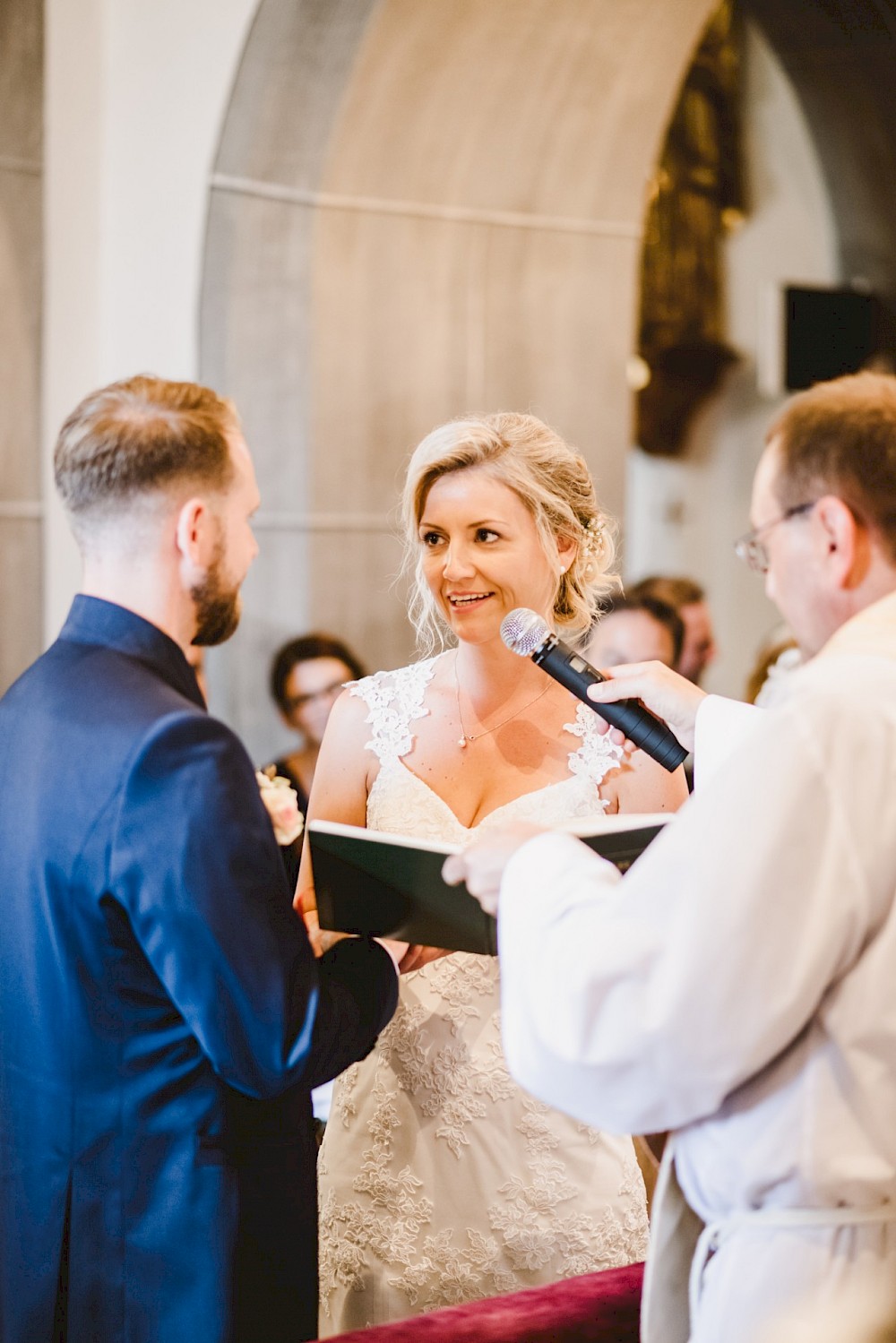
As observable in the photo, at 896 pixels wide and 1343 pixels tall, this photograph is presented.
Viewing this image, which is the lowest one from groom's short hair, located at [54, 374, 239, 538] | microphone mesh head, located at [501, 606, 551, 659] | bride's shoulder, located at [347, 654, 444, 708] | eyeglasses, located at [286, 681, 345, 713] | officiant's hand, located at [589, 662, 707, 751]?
eyeglasses, located at [286, 681, 345, 713]

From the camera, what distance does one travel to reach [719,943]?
1.49m

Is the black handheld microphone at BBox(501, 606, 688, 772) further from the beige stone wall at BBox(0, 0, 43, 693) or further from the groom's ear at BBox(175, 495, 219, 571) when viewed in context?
the beige stone wall at BBox(0, 0, 43, 693)

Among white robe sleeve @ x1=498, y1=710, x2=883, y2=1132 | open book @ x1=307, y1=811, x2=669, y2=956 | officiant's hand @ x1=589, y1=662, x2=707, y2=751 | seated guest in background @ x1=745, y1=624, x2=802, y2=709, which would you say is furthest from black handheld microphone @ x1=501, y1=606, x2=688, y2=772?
seated guest in background @ x1=745, y1=624, x2=802, y2=709

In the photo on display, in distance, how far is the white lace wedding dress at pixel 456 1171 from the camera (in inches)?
104

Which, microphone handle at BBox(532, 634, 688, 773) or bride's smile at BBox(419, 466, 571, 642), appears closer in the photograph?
microphone handle at BBox(532, 634, 688, 773)

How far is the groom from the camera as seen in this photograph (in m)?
1.90

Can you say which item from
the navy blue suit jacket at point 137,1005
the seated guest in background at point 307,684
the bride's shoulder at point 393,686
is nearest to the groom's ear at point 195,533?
the navy blue suit jacket at point 137,1005

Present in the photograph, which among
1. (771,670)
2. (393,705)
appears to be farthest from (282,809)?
(771,670)

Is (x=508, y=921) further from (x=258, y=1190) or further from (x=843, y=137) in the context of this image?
(x=843, y=137)

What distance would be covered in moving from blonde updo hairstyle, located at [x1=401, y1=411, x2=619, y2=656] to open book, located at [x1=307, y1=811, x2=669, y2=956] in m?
0.89

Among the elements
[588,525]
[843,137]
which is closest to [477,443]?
[588,525]

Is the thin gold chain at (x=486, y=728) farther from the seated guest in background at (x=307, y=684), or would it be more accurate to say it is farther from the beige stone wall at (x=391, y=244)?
the beige stone wall at (x=391, y=244)

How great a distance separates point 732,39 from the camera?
1105cm

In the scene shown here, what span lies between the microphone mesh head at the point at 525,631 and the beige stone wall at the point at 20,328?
9.71 ft
